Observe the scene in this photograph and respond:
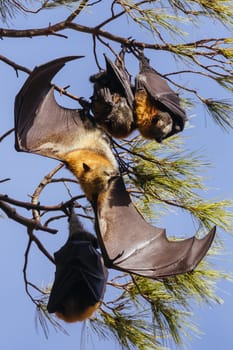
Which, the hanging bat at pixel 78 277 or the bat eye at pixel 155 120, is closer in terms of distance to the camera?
the hanging bat at pixel 78 277

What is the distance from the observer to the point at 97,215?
290cm

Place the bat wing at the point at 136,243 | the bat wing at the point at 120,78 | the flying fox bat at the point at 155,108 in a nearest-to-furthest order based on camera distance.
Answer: the bat wing at the point at 136,243 < the bat wing at the point at 120,78 < the flying fox bat at the point at 155,108

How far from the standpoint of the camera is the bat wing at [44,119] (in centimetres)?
306

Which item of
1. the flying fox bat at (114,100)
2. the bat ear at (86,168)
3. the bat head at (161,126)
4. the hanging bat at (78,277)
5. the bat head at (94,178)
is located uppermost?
the flying fox bat at (114,100)

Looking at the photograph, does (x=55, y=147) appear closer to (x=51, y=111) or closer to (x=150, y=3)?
(x=51, y=111)

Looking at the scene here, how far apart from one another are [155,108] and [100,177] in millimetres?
600

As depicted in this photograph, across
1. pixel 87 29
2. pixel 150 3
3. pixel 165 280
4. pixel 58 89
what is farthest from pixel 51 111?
pixel 165 280

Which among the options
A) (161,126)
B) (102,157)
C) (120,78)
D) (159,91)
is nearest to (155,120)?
(161,126)

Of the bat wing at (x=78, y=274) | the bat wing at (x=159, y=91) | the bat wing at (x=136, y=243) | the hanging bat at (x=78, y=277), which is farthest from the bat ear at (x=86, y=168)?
the bat wing at (x=159, y=91)

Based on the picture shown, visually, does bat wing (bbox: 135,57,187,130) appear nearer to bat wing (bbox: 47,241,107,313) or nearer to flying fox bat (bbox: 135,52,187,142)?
flying fox bat (bbox: 135,52,187,142)

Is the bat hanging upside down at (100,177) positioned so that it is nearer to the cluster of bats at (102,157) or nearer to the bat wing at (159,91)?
the cluster of bats at (102,157)

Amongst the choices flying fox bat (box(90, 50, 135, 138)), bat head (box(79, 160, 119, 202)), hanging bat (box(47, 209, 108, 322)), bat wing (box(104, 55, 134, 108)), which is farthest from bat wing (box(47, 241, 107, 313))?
bat wing (box(104, 55, 134, 108))

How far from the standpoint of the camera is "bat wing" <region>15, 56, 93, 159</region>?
306cm

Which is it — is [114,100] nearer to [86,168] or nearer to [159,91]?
[159,91]
